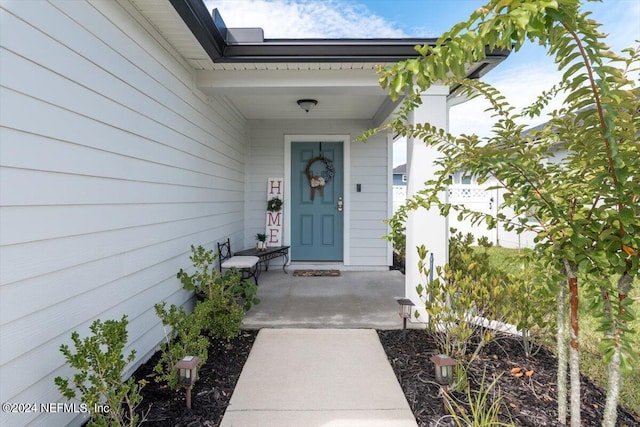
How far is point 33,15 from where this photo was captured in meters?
1.42

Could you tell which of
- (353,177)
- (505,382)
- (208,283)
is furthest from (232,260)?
(505,382)

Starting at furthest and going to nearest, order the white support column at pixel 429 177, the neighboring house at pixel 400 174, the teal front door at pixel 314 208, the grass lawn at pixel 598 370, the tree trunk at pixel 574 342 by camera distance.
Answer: the neighboring house at pixel 400 174 → the teal front door at pixel 314 208 → the white support column at pixel 429 177 → the grass lawn at pixel 598 370 → the tree trunk at pixel 574 342

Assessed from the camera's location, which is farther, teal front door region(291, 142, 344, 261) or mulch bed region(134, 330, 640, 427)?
teal front door region(291, 142, 344, 261)

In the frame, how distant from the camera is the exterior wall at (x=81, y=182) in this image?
1.35 m

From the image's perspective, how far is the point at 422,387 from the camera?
6.97ft

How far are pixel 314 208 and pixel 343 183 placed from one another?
612mm

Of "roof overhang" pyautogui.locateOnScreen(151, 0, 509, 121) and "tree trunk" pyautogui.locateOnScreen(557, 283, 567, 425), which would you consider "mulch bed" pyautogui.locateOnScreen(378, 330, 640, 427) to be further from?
"roof overhang" pyautogui.locateOnScreen(151, 0, 509, 121)

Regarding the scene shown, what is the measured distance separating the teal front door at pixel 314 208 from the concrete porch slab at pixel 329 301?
53cm

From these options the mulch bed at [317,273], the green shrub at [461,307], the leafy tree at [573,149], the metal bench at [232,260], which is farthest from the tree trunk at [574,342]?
the mulch bed at [317,273]

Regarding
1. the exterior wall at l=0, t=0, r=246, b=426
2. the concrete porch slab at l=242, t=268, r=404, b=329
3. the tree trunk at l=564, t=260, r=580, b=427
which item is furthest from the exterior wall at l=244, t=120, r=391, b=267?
the tree trunk at l=564, t=260, r=580, b=427

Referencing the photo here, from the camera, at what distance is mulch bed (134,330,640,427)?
1810 mm

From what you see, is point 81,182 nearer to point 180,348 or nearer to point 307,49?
point 180,348

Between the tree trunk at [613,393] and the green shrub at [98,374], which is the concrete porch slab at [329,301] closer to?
the green shrub at [98,374]

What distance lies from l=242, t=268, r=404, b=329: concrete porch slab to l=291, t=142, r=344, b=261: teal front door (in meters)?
0.53
